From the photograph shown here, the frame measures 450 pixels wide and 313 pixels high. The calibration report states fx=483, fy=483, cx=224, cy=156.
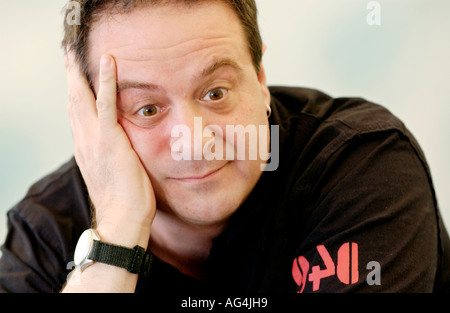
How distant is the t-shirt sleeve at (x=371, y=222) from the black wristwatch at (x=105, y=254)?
15.8 inches

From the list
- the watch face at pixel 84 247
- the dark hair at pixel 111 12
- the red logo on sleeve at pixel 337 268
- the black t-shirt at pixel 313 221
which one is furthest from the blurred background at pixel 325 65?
the red logo on sleeve at pixel 337 268

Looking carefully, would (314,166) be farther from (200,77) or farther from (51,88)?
(51,88)

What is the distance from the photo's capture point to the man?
108 centimetres

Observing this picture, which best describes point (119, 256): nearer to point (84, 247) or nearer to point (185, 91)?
point (84, 247)

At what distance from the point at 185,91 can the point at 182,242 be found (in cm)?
51

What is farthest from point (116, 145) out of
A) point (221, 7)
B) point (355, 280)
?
point (355, 280)

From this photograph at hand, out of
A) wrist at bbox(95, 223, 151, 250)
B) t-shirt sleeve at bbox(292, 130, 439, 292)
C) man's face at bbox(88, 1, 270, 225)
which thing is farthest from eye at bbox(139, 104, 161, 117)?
t-shirt sleeve at bbox(292, 130, 439, 292)

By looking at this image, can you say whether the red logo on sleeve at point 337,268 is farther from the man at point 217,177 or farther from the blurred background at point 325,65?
the blurred background at point 325,65

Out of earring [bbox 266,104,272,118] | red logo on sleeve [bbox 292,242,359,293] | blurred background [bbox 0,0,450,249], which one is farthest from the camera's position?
blurred background [bbox 0,0,450,249]

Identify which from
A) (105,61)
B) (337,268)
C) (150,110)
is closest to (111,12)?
(105,61)

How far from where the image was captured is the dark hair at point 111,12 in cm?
109

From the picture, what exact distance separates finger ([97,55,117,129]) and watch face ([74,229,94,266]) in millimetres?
262

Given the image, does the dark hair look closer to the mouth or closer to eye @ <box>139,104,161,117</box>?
eye @ <box>139,104,161,117</box>

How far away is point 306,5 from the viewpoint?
176 cm
